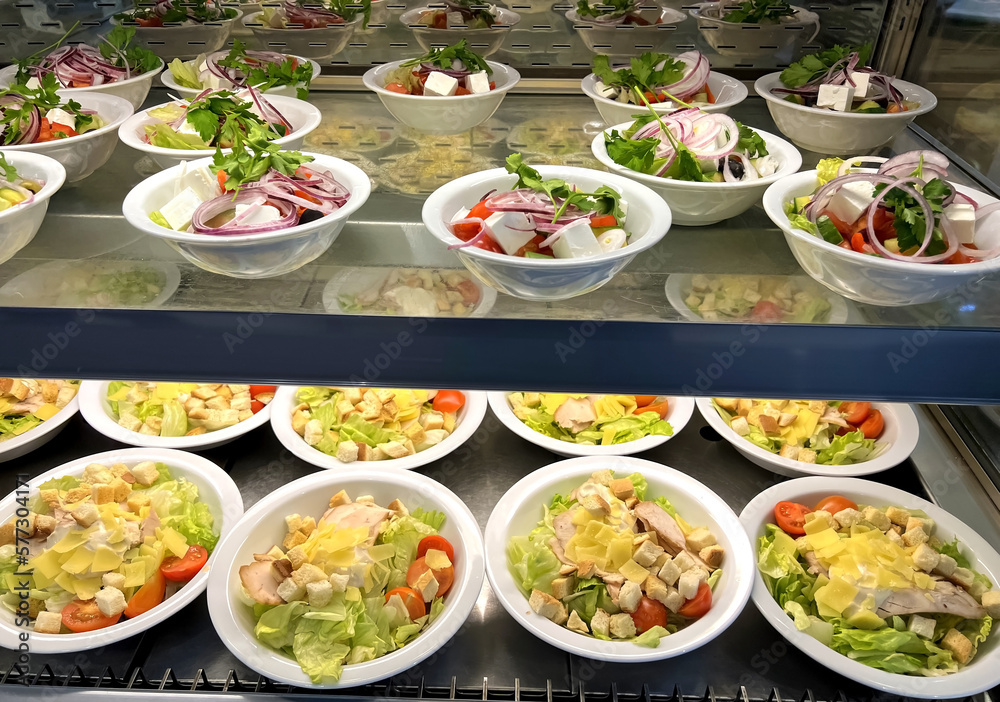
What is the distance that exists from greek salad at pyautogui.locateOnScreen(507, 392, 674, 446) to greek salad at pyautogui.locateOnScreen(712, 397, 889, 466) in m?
0.18

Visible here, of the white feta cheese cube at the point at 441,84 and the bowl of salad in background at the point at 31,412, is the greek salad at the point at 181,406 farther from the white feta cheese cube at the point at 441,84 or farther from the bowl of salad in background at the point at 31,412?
the white feta cheese cube at the point at 441,84

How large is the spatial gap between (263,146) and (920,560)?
4.76 ft

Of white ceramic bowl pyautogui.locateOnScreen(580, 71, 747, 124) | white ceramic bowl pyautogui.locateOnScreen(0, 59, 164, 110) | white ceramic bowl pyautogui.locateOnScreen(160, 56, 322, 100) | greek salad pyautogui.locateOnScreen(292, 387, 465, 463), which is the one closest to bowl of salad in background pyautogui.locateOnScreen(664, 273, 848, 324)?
white ceramic bowl pyautogui.locateOnScreen(580, 71, 747, 124)

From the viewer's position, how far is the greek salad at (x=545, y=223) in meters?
0.87

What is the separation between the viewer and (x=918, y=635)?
139 centimetres

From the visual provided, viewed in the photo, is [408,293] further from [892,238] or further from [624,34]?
[624,34]

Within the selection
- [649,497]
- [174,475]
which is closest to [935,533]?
[649,497]

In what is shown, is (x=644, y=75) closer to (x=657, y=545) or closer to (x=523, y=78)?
(x=523, y=78)

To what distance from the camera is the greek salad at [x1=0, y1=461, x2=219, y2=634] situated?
1.45 metres

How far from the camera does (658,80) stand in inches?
53.6

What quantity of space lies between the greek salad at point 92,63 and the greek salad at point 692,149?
1004mm

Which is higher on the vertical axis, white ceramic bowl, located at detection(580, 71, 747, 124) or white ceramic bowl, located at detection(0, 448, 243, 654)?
white ceramic bowl, located at detection(580, 71, 747, 124)

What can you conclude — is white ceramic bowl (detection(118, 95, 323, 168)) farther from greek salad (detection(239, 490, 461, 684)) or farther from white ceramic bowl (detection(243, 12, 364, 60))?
greek salad (detection(239, 490, 461, 684))

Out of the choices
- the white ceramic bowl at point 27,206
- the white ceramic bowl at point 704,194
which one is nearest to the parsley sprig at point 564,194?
the white ceramic bowl at point 704,194
